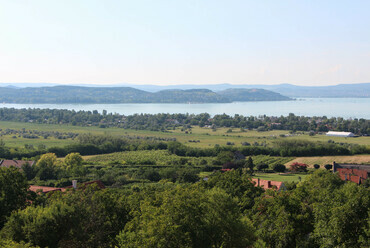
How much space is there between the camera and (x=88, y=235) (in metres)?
13.1

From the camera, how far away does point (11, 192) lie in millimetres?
16172

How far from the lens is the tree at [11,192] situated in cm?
1551

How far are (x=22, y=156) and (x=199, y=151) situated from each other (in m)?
22.0

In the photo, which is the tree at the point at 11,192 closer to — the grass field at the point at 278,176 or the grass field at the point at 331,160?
the grass field at the point at 278,176

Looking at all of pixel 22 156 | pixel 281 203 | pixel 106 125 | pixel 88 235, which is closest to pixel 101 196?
pixel 88 235

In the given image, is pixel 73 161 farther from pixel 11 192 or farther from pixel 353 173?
pixel 353 173

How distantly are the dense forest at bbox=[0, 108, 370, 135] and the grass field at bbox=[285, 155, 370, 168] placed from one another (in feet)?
115

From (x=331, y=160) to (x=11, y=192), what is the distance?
3769cm

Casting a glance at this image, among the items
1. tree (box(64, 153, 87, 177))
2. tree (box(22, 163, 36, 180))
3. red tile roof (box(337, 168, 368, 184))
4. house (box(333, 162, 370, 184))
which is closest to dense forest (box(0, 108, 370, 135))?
house (box(333, 162, 370, 184))

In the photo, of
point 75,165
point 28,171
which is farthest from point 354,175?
point 28,171

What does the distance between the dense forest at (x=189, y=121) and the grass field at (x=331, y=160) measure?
3514 centimetres

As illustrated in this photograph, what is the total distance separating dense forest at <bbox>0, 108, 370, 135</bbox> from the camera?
86.7m

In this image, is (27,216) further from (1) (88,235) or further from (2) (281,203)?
(2) (281,203)

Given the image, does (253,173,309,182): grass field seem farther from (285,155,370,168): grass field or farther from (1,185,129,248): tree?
(1,185,129,248): tree
